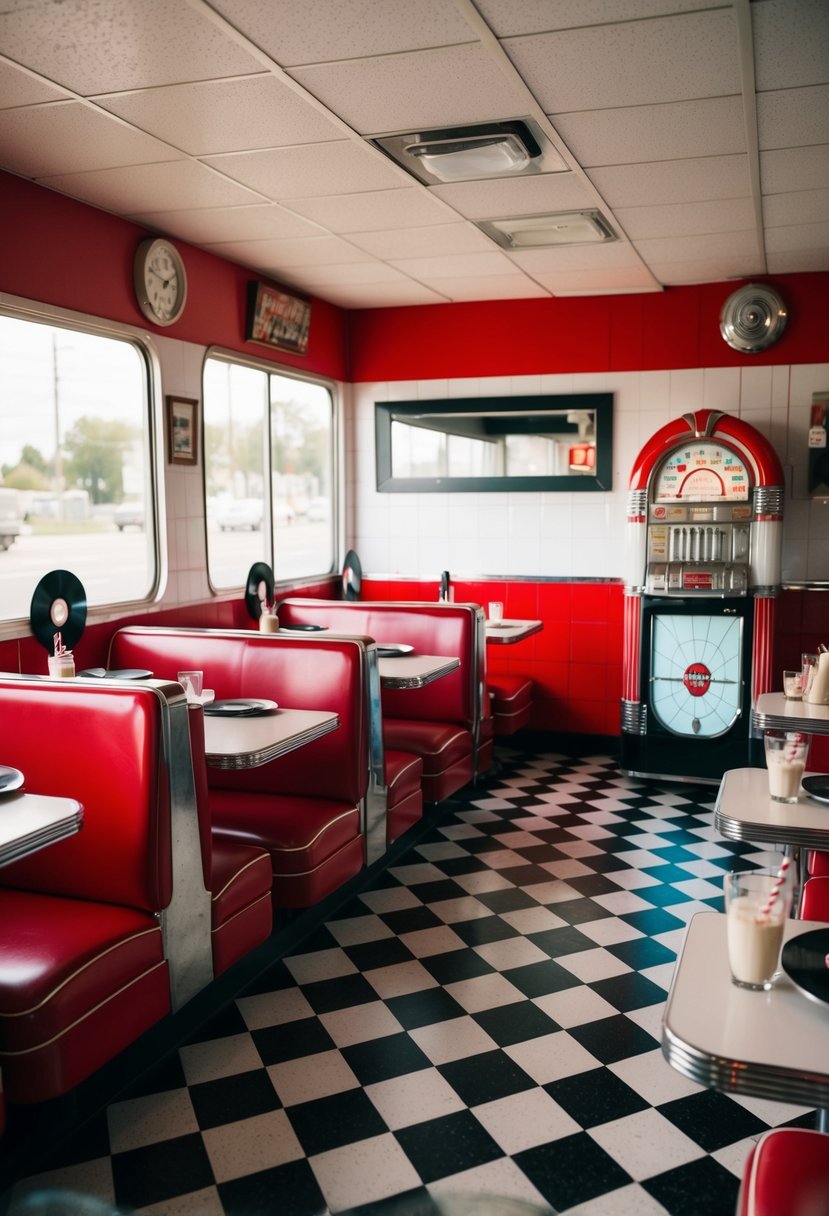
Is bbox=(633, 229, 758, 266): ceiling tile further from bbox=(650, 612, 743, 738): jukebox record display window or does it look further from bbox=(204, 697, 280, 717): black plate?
bbox=(204, 697, 280, 717): black plate

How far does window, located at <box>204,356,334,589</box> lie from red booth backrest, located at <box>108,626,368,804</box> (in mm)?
1263

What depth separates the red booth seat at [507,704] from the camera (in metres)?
5.93

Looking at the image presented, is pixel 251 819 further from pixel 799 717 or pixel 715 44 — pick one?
pixel 715 44

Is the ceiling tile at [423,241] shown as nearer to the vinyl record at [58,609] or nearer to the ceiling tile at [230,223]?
the ceiling tile at [230,223]

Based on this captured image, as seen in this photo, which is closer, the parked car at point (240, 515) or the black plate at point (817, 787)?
the black plate at point (817, 787)

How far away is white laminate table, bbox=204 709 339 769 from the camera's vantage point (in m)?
2.97

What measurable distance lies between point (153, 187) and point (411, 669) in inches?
92.4

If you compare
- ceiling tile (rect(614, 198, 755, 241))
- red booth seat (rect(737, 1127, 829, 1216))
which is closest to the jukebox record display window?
ceiling tile (rect(614, 198, 755, 241))

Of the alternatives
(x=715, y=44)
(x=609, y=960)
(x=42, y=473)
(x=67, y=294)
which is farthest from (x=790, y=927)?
(x=67, y=294)

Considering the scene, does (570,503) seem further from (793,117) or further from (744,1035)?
(744,1035)

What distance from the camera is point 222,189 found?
4.14 meters

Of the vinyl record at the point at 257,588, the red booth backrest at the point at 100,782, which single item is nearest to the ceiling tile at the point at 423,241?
the vinyl record at the point at 257,588

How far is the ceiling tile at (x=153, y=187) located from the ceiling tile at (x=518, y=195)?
2.99 ft

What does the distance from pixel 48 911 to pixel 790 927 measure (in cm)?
195
